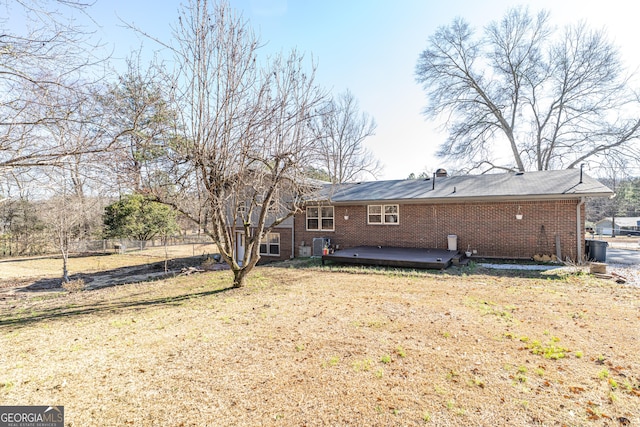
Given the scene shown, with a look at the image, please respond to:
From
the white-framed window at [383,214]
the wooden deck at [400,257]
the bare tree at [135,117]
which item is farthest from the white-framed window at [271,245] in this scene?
the bare tree at [135,117]

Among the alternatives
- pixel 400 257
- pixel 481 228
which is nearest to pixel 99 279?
pixel 400 257

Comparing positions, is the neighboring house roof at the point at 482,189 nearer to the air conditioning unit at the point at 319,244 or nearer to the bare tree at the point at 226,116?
the air conditioning unit at the point at 319,244

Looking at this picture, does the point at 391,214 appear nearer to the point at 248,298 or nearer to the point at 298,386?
the point at 248,298

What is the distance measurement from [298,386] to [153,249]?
23.8 metres

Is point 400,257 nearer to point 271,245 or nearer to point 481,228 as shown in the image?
point 481,228

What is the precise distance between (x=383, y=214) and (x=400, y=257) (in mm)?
3069

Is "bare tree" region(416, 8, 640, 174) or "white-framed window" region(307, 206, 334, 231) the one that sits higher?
"bare tree" region(416, 8, 640, 174)

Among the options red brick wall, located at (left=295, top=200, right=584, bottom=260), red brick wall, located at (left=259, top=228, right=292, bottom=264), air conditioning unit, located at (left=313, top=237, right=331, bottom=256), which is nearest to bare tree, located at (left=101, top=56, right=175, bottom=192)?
air conditioning unit, located at (left=313, top=237, right=331, bottom=256)

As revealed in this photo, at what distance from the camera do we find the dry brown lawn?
2455 millimetres

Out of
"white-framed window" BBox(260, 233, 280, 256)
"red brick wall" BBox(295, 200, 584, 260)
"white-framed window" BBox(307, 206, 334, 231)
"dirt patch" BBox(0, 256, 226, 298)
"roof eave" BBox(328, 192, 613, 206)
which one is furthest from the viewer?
"white-framed window" BBox(260, 233, 280, 256)

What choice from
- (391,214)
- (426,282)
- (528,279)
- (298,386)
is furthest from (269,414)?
(391,214)

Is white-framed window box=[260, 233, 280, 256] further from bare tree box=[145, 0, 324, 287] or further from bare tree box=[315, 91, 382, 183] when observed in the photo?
bare tree box=[145, 0, 324, 287]

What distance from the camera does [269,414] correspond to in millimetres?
2414

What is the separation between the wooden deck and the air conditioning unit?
215cm
